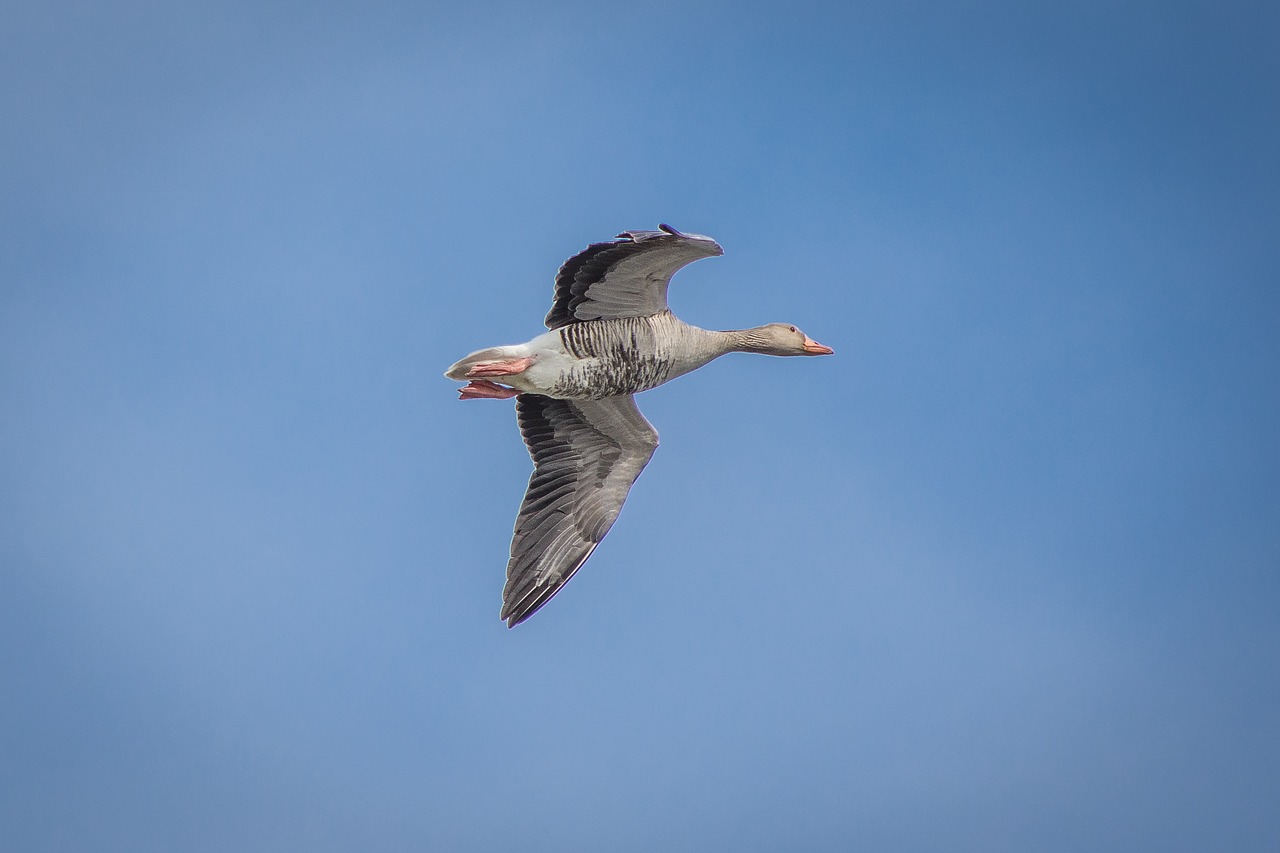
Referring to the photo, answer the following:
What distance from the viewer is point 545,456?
591 inches

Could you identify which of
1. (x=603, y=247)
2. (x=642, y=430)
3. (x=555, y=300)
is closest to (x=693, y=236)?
(x=603, y=247)

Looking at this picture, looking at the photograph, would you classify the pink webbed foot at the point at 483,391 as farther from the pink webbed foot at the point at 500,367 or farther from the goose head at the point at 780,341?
the goose head at the point at 780,341

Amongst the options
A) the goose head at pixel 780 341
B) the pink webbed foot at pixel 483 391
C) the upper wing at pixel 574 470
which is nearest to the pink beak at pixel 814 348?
the goose head at pixel 780 341

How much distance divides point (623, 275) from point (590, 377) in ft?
3.53

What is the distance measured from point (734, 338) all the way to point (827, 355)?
1251 mm

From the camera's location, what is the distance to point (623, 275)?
1312 centimetres

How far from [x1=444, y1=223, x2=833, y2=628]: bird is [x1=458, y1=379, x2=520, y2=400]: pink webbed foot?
0.01m

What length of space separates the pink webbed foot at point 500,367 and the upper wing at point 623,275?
1.46ft

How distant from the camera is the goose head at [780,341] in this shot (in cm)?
1475

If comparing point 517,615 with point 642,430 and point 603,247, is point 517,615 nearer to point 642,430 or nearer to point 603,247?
point 642,430

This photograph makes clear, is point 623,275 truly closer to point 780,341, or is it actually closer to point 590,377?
point 590,377

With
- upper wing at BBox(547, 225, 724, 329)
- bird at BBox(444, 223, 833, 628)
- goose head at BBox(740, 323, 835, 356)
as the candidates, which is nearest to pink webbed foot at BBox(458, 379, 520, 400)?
bird at BBox(444, 223, 833, 628)

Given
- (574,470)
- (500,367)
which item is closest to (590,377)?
(500,367)

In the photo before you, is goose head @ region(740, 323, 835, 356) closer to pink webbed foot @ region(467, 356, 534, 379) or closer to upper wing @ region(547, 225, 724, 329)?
upper wing @ region(547, 225, 724, 329)
